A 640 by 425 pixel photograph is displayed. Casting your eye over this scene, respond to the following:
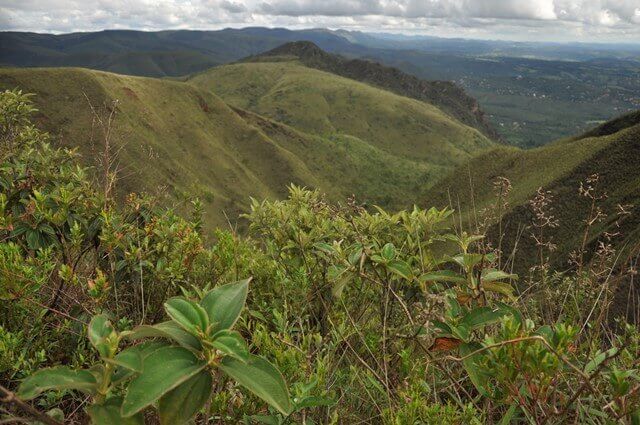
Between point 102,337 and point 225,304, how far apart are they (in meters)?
0.51

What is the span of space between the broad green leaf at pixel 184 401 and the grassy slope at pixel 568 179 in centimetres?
2129

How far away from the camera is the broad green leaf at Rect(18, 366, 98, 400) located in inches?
58.0

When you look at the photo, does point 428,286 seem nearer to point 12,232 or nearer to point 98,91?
point 12,232

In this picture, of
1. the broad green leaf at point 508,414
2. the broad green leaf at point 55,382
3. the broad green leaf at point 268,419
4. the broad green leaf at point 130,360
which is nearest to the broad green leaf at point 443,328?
the broad green leaf at point 508,414

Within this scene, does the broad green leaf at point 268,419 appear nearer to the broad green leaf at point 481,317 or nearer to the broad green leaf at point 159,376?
the broad green leaf at point 159,376

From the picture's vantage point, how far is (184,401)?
1.62 metres

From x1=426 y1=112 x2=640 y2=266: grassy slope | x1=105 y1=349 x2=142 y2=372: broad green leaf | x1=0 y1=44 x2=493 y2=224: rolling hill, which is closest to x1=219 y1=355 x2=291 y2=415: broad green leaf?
x1=105 y1=349 x2=142 y2=372: broad green leaf

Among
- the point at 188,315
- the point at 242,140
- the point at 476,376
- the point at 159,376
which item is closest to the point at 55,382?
the point at 159,376

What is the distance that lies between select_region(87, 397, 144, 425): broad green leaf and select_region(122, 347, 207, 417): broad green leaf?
15cm

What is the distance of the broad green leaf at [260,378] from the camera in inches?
63.2

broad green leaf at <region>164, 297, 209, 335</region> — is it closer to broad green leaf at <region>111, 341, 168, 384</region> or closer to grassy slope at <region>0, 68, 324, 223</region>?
broad green leaf at <region>111, 341, 168, 384</region>

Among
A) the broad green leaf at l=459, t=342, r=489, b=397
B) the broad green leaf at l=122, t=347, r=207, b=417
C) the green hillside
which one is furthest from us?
the green hillside

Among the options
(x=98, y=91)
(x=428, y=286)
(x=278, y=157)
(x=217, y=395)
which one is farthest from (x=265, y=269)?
(x=278, y=157)

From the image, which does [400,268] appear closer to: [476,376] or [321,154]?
[476,376]
